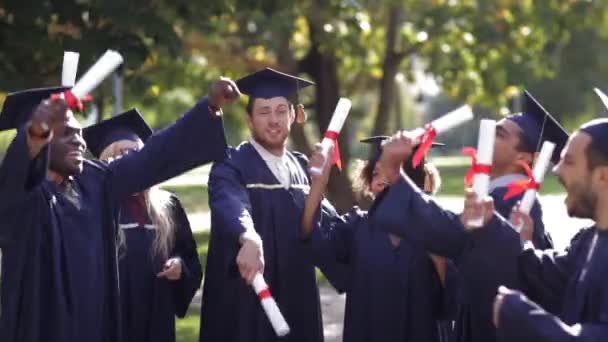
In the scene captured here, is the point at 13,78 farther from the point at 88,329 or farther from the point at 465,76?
the point at 465,76

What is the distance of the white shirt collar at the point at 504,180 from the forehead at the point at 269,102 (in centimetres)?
139

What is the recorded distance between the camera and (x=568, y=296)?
177 inches

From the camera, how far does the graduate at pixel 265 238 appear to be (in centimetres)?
655

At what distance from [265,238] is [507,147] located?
1.45 metres

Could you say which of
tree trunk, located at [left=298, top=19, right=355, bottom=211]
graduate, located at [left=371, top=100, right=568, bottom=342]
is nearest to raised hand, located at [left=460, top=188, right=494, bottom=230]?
graduate, located at [left=371, top=100, right=568, bottom=342]

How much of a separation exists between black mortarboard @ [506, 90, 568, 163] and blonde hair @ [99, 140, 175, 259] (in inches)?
79.8

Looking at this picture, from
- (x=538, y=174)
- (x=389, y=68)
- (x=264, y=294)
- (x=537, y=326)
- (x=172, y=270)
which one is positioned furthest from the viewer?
(x=389, y=68)

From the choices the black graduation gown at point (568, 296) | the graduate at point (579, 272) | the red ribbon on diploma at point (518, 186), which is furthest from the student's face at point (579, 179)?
the red ribbon on diploma at point (518, 186)

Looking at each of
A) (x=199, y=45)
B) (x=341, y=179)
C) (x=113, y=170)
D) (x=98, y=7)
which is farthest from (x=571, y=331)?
(x=199, y=45)

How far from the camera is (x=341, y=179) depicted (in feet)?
64.2

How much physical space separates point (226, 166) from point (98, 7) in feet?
17.8

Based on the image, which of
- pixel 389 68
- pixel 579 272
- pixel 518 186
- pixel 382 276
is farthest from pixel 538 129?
pixel 389 68

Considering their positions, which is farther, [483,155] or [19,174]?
[19,174]

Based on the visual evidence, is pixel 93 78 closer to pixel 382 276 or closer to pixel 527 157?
pixel 382 276
